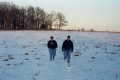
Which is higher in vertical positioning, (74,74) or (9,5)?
(9,5)

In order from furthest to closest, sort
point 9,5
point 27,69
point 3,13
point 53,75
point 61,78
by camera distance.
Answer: point 9,5 < point 3,13 < point 27,69 < point 53,75 < point 61,78

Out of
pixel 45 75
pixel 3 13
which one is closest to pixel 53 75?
pixel 45 75

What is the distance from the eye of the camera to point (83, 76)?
47.7 feet

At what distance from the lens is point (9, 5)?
117188mm

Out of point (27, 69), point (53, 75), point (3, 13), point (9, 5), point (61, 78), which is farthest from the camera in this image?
point (9, 5)

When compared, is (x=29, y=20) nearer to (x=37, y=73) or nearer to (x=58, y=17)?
(x=58, y=17)

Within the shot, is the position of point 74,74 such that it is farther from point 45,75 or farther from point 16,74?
point 16,74

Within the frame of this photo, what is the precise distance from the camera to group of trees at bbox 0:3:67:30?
360ft

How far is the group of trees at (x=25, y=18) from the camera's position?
110 meters

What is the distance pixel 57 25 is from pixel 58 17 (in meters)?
6.80

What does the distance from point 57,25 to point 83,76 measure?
339 feet

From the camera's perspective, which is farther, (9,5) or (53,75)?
(9,5)

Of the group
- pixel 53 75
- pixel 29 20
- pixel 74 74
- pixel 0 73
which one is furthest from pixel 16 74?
pixel 29 20

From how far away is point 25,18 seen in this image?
118 m
